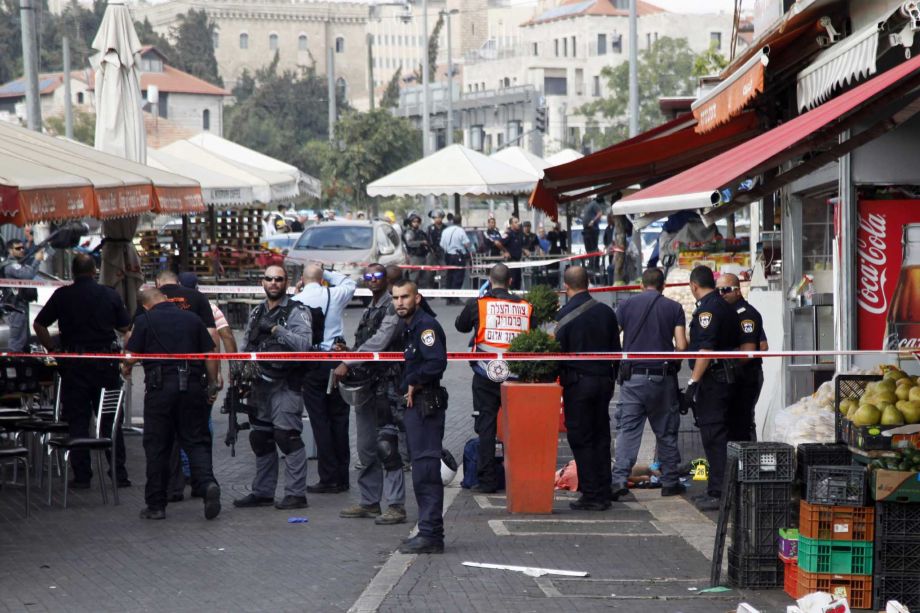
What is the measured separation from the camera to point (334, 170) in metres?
59.9

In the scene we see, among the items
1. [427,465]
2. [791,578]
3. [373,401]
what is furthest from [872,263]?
[373,401]

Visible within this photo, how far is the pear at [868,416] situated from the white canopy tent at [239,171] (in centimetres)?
1506

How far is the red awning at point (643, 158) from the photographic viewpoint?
1274cm

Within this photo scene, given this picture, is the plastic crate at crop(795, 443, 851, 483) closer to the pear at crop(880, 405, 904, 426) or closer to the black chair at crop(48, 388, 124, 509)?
the pear at crop(880, 405, 904, 426)

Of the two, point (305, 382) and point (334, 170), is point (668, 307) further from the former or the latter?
point (334, 170)

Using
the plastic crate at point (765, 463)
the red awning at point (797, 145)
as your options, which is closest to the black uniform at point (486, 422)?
the red awning at point (797, 145)

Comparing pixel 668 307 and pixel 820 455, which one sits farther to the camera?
pixel 668 307

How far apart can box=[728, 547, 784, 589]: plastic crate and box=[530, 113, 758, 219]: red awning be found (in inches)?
211

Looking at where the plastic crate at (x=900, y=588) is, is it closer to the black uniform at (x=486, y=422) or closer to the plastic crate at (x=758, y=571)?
the plastic crate at (x=758, y=571)

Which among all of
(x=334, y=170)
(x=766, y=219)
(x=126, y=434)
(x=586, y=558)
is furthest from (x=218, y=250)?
(x=334, y=170)

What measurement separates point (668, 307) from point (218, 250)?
1549cm

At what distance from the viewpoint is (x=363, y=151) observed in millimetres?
59344

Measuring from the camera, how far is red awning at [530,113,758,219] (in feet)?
41.8

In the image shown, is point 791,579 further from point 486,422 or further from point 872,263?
point 486,422
